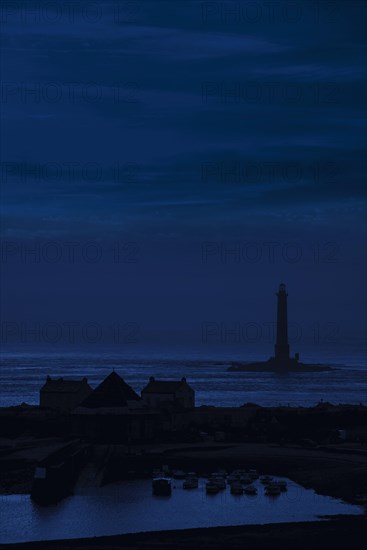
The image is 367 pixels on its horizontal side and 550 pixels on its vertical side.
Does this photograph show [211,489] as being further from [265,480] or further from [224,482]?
[265,480]

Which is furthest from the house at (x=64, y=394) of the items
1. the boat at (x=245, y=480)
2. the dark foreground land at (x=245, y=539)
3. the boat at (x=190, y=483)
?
the dark foreground land at (x=245, y=539)

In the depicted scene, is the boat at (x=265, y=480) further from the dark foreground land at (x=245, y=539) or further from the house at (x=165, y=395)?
the house at (x=165, y=395)

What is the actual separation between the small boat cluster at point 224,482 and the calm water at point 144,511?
40 cm

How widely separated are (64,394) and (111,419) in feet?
53.8

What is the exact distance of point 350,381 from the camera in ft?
586

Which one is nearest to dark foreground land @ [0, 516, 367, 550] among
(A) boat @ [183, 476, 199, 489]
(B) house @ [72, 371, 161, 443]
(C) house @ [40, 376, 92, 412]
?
(A) boat @ [183, 476, 199, 489]

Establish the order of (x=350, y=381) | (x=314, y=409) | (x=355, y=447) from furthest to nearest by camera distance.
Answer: (x=350, y=381) < (x=314, y=409) < (x=355, y=447)

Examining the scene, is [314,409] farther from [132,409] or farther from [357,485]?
[357,485]

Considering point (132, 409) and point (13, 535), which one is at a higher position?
point (132, 409)

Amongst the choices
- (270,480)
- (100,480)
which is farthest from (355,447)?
(100,480)

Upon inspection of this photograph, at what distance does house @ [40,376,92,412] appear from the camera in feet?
273

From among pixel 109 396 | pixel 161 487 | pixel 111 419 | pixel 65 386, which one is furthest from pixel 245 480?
pixel 65 386

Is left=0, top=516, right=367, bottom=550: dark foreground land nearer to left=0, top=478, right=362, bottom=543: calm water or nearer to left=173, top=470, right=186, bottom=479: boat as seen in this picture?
left=0, top=478, right=362, bottom=543: calm water

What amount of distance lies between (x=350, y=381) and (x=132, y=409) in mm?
113036
